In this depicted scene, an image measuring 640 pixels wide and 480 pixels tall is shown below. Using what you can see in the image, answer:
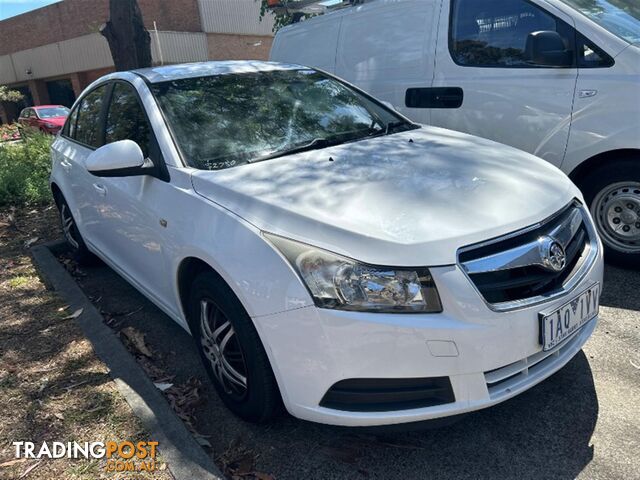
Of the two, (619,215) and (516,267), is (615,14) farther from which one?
(516,267)

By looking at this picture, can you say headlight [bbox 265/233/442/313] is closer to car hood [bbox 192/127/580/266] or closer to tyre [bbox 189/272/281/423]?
car hood [bbox 192/127/580/266]

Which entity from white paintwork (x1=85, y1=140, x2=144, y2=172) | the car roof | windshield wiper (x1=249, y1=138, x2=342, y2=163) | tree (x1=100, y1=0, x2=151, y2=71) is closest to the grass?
white paintwork (x1=85, y1=140, x2=144, y2=172)

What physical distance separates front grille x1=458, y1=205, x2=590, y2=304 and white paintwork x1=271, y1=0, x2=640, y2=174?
1.77 m

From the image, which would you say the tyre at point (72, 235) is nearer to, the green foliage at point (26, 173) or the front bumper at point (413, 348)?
the green foliage at point (26, 173)

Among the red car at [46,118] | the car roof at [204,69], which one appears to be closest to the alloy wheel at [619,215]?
the car roof at [204,69]

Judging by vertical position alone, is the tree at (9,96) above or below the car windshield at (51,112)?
above


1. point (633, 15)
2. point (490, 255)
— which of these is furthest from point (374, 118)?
point (633, 15)

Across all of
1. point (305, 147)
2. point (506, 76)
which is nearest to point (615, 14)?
point (506, 76)

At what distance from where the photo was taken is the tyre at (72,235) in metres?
4.45

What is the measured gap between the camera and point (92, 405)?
8.50 feet

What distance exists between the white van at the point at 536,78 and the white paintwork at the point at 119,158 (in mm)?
1965

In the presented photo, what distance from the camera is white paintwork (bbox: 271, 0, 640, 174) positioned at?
3.44 metres

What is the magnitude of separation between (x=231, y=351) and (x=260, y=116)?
1414 mm

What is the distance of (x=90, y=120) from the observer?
13.2 ft
